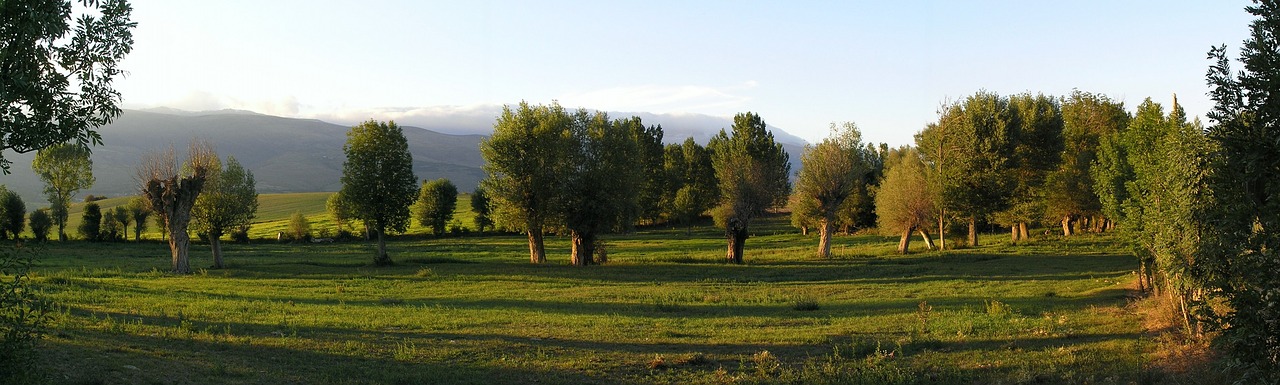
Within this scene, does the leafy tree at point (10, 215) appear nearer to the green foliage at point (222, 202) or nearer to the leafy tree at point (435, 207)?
the green foliage at point (222, 202)

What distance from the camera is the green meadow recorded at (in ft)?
42.5

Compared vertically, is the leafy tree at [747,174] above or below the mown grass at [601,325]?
above

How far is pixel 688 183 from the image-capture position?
101 m

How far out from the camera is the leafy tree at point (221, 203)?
44.8 meters

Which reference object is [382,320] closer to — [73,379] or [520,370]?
[520,370]

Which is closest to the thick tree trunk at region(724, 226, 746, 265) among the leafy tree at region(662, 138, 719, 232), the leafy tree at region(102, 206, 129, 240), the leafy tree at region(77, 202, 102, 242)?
→ the leafy tree at region(662, 138, 719, 232)

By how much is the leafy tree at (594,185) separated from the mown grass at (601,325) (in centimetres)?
375

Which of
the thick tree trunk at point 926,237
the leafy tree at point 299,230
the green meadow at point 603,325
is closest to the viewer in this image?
the green meadow at point 603,325

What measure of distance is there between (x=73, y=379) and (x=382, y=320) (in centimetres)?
943

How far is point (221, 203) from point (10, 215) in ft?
132

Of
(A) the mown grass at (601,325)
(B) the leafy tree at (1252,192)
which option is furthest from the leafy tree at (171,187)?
(B) the leafy tree at (1252,192)

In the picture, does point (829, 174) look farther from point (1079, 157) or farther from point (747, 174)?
point (1079, 157)

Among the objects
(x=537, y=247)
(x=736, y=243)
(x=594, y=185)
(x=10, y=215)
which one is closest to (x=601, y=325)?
(x=594, y=185)

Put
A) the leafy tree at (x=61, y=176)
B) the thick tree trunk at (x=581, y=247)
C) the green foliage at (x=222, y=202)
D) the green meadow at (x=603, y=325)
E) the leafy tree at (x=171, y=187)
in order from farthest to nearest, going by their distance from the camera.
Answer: the leafy tree at (x=61, y=176) → the green foliage at (x=222, y=202) → the thick tree trunk at (x=581, y=247) → the leafy tree at (x=171, y=187) → the green meadow at (x=603, y=325)
